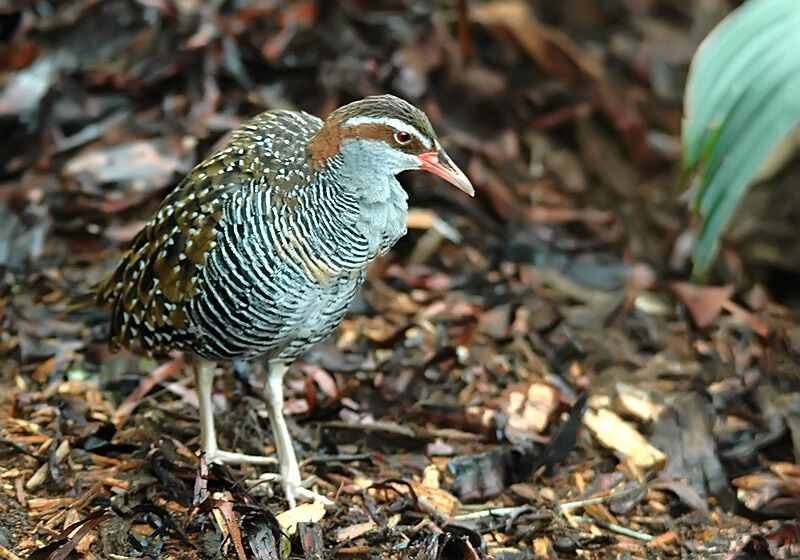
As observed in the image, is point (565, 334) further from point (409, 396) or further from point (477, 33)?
point (477, 33)

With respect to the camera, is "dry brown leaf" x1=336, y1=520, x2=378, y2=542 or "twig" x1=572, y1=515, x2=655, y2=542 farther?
"twig" x1=572, y1=515, x2=655, y2=542

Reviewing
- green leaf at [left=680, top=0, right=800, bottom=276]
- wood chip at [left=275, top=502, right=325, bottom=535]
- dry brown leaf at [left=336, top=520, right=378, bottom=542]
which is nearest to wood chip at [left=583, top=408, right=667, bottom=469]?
green leaf at [left=680, top=0, right=800, bottom=276]

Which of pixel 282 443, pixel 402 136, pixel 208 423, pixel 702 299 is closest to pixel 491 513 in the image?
pixel 282 443

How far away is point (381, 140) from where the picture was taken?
3.80m

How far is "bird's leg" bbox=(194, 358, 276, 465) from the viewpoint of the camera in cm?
433

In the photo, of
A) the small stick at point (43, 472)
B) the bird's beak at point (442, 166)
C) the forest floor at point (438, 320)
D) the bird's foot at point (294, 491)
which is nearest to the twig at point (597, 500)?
the forest floor at point (438, 320)

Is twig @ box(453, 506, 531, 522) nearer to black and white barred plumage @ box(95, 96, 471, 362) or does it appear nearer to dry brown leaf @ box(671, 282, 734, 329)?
black and white barred plumage @ box(95, 96, 471, 362)

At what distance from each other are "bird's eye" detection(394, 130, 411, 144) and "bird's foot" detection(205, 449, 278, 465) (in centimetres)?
150

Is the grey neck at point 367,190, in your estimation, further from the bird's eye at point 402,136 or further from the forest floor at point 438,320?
the forest floor at point 438,320

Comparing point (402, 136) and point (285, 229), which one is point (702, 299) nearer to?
point (402, 136)

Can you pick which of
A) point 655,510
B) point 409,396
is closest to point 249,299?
point 409,396

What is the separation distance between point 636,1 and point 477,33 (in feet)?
4.24

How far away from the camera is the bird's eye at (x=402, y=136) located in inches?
148

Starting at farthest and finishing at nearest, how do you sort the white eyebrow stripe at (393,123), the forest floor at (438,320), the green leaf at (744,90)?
the green leaf at (744,90)
the forest floor at (438,320)
the white eyebrow stripe at (393,123)
